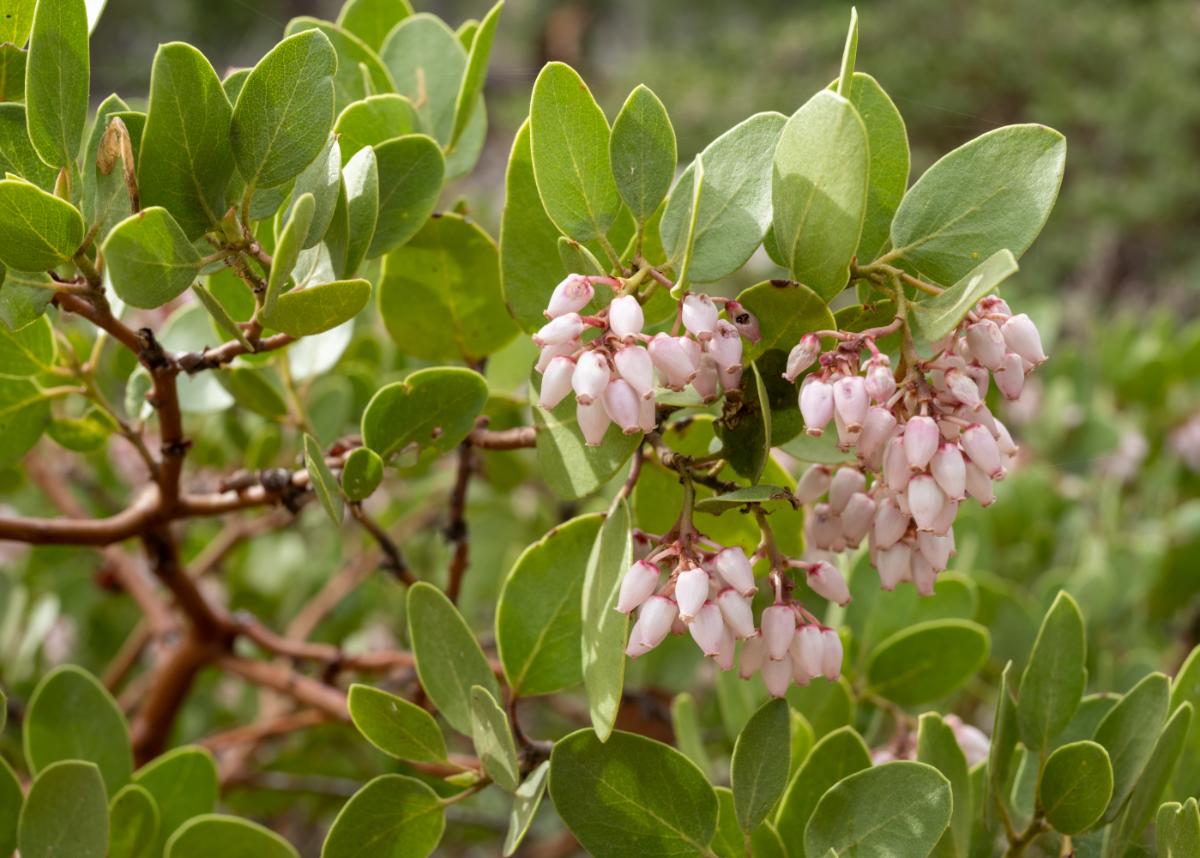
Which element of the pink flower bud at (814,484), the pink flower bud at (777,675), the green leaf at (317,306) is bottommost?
the pink flower bud at (777,675)

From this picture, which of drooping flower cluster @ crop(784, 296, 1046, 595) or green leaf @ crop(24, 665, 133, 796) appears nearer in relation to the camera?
drooping flower cluster @ crop(784, 296, 1046, 595)

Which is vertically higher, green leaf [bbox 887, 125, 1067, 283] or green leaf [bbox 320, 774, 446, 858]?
green leaf [bbox 887, 125, 1067, 283]

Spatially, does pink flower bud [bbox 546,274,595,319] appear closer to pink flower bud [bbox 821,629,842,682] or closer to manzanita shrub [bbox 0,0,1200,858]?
manzanita shrub [bbox 0,0,1200,858]

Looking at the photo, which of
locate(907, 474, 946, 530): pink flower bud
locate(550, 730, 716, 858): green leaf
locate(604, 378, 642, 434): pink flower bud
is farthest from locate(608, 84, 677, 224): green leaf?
locate(550, 730, 716, 858): green leaf

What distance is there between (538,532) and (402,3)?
0.84 m

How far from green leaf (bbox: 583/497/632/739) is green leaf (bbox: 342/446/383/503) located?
0.15 meters

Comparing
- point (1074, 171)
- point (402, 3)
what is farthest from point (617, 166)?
point (1074, 171)

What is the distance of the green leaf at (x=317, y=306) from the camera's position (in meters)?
0.63

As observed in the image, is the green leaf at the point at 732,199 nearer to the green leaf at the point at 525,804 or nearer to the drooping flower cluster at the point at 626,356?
the drooping flower cluster at the point at 626,356

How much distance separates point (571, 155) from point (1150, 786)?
508mm

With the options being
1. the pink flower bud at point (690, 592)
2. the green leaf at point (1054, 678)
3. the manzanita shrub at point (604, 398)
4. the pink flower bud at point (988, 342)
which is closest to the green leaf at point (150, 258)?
the manzanita shrub at point (604, 398)

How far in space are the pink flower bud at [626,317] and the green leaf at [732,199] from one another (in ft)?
0.16

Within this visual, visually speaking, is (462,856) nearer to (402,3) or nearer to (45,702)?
(45,702)

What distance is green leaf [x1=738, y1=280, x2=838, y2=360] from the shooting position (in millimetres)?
633
